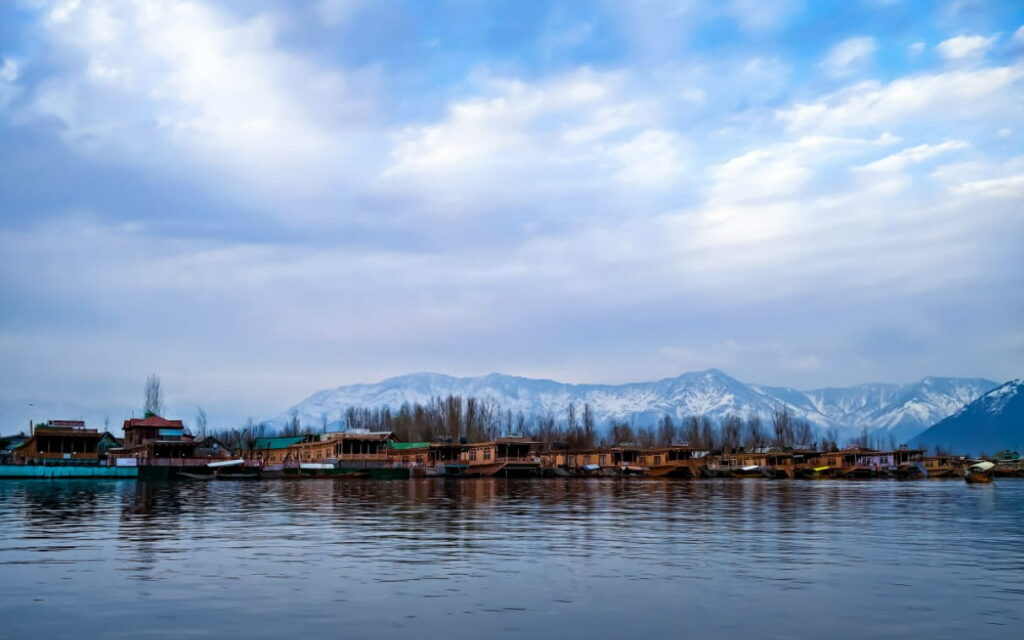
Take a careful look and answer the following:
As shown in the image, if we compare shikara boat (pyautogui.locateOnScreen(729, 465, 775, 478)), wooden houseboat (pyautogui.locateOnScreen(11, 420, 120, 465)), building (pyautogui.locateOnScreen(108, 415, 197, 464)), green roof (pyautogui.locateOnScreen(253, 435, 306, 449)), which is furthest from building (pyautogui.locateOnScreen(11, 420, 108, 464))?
shikara boat (pyautogui.locateOnScreen(729, 465, 775, 478))

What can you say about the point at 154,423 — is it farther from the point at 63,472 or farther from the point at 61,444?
the point at 63,472

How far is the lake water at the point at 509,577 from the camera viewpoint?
15164 mm

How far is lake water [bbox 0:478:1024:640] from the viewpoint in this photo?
597 inches

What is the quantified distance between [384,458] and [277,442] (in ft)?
118

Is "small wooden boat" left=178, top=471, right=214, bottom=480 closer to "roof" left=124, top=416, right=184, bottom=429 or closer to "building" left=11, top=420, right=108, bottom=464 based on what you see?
"building" left=11, top=420, right=108, bottom=464

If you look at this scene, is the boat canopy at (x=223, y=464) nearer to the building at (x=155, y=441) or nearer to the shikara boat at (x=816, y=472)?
the building at (x=155, y=441)

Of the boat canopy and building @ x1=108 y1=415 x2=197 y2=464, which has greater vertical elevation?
building @ x1=108 y1=415 x2=197 y2=464

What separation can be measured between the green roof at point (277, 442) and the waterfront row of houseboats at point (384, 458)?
0.25m

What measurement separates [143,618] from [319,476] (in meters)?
90.3

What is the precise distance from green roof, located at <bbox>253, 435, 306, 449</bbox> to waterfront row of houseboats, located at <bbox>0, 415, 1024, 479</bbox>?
245 mm

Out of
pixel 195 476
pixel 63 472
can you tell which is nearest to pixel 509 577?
pixel 195 476

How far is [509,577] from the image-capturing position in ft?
66.9

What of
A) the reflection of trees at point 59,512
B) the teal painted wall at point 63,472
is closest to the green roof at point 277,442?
the teal painted wall at point 63,472

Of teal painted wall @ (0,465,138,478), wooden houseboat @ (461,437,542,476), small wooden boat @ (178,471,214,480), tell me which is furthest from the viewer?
wooden houseboat @ (461,437,542,476)
